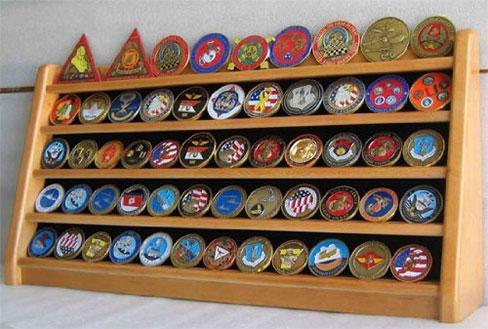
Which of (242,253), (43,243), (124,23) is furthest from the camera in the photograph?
(124,23)

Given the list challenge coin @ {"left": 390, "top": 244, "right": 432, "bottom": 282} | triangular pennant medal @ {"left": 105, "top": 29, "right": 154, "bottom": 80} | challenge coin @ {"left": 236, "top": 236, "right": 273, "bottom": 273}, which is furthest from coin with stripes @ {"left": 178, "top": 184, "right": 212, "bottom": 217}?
challenge coin @ {"left": 390, "top": 244, "right": 432, "bottom": 282}

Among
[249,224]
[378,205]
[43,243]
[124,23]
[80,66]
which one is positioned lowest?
[43,243]

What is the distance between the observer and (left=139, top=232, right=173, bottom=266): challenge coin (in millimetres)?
2742

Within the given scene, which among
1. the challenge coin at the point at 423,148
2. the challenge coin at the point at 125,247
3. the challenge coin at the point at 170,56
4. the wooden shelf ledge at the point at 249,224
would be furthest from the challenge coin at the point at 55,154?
the challenge coin at the point at 423,148

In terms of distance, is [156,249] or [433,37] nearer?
[433,37]

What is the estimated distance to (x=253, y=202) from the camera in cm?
266

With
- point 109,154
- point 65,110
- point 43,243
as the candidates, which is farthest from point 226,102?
point 43,243

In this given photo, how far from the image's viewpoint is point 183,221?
2676mm

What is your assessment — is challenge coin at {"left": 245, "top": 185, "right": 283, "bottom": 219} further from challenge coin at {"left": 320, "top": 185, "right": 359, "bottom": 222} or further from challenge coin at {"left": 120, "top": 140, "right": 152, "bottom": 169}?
challenge coin at {"left": 120, "top": 140, "right": 152, "bottom": 169}

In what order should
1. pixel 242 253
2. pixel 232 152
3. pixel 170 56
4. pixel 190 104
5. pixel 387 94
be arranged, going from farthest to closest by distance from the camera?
pixel 170 56
pixel 190 104
pixel 232 152
pixel 242 253
pixel 387 94

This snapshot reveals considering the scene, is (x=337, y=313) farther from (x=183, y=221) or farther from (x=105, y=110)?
(x=105, y=110)

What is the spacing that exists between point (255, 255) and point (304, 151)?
17.0 inches

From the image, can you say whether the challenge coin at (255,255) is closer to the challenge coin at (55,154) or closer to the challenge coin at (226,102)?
the challenge coin at (226,102)

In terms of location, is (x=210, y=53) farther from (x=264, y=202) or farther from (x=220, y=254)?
(x=220, y=254)
